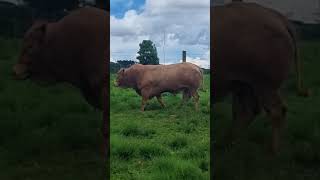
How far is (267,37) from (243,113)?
61 centimetres

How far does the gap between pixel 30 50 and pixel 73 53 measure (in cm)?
33

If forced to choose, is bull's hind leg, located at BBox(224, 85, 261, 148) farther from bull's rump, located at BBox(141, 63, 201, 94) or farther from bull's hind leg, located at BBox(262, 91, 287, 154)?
bull's rump, located at BBox(141, 63, 201, 94)

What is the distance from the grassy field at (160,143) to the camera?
253cm

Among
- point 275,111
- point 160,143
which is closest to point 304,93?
point 275,111

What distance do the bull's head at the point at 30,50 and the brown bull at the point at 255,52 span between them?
1.14 metres

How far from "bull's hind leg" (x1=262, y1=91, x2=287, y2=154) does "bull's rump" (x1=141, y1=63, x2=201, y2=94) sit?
1683 millimetres

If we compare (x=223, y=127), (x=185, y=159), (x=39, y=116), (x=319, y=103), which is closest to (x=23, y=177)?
(x=39, y=116)

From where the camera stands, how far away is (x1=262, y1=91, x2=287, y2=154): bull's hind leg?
2652mm

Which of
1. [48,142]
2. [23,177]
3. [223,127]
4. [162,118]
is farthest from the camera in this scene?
[162,118]

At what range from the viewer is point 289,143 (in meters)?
2.72

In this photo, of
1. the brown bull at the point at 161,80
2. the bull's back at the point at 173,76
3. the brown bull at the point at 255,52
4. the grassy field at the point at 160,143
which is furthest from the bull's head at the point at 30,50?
the bull's back at the point at 173,76

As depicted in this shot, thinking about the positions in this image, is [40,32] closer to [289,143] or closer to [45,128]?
[45,128]

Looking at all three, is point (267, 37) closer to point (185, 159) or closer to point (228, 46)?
point (228, 46)

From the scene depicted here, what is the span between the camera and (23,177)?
2428 mm
